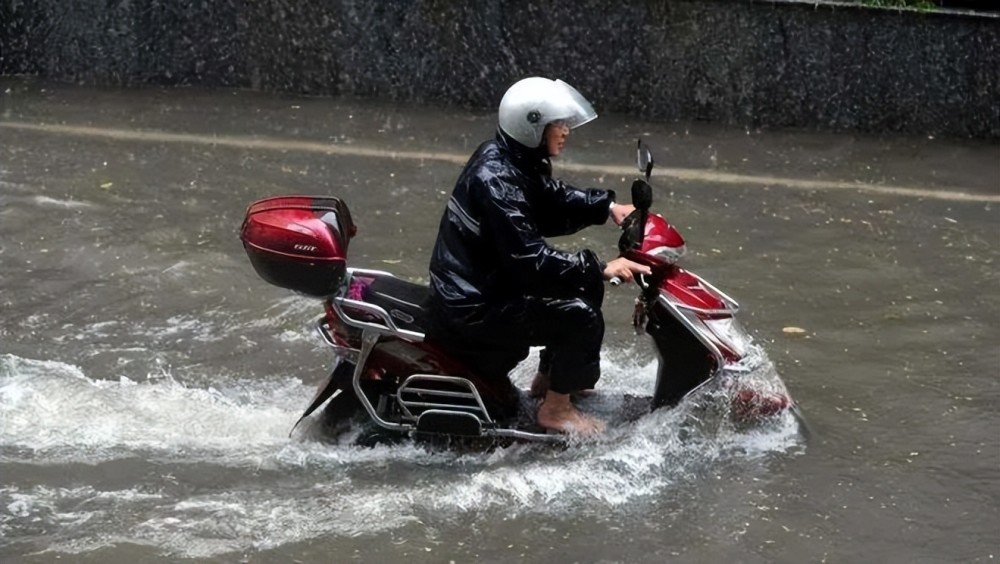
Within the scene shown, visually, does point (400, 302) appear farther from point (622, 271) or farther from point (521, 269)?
point (622, 271)

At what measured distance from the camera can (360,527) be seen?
14.5ft

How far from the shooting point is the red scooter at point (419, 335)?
4617mm

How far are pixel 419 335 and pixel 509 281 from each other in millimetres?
386

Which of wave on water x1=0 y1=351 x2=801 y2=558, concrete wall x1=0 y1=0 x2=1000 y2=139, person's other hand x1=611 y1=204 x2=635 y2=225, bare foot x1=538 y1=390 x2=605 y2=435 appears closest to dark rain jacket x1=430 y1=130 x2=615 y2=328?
person's other hand x1=611 y1=204 x2=635 y2=225

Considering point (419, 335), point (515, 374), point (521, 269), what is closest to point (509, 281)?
point (521, 269)

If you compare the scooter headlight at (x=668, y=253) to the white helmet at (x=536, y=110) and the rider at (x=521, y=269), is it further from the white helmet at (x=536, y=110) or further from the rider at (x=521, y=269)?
the white helmet at (x=536, y=110)

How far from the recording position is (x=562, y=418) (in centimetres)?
491

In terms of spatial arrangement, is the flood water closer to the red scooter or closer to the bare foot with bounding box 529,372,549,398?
the red scooter

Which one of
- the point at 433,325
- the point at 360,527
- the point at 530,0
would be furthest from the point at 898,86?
the point at 360,527

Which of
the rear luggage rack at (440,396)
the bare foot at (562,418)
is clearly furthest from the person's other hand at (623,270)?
the rear luggage rack at (440,396)

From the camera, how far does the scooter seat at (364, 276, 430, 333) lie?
478 centimetres

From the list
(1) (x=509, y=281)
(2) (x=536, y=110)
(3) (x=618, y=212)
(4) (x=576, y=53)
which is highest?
(2) (x=536, y=110)

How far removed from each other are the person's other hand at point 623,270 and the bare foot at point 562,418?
0.58 m

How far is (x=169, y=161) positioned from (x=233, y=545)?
4630mm
